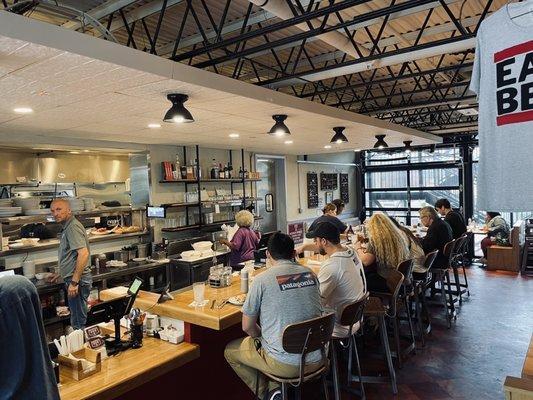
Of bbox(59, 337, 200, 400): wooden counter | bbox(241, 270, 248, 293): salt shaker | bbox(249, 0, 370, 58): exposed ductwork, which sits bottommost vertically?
bbox(59, 337, 200, 400): wooden counter

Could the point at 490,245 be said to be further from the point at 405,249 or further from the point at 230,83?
the point at 230,83

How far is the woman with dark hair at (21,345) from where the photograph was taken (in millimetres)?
1331

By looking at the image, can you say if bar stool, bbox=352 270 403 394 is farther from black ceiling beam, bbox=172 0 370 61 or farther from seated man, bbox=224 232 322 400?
black ceiling beam, bbox=172 0 370 61

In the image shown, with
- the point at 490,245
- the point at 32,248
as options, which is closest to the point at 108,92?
the point at 32,248

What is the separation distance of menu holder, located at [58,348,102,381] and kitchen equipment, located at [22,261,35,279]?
341 centimetres

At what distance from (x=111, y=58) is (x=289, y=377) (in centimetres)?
220

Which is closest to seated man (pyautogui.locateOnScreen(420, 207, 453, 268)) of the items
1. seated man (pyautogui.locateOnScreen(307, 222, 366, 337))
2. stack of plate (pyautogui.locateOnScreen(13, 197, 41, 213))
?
seated man (pyautogui.locateOnScreen(307, 222, 366, 337))

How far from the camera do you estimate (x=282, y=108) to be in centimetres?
407

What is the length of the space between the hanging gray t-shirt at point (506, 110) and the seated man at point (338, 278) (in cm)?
162

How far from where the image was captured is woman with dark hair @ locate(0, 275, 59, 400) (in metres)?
1.33

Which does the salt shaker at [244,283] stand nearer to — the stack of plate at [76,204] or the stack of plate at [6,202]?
the stack of plate at [76,204]

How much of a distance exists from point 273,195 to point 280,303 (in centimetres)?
748

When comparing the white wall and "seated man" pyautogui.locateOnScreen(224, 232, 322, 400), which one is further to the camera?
the white wall

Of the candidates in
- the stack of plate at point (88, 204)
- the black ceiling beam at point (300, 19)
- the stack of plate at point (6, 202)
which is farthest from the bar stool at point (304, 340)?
the stack of plate at point (88, 204)
